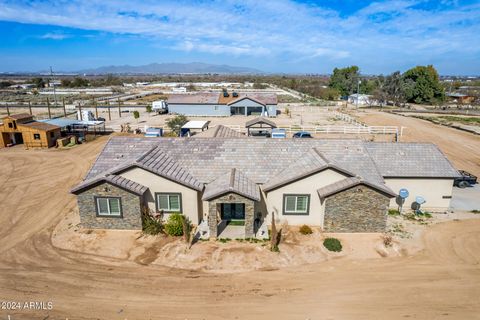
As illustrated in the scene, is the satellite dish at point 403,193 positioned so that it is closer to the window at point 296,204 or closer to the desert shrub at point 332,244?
the desert shrub at point 332,244

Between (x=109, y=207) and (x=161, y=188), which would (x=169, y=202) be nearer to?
(x=161, y=188)

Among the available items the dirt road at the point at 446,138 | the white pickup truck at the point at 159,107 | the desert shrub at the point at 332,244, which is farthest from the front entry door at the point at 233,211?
the white pickup truck at the point at 159,107

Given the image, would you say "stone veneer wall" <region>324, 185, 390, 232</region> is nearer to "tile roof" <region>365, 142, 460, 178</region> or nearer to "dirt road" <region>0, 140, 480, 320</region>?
"dirt road" <region>0, 140, 480, 320</region>

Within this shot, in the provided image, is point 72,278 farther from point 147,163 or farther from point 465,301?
point 465,301

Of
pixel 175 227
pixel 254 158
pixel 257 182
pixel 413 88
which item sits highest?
pixel 413 88

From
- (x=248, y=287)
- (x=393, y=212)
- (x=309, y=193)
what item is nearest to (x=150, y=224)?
(x=248, y=287)

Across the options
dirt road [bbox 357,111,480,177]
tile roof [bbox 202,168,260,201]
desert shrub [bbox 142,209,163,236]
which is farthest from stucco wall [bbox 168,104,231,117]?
desert shrub [bbox 142,209,163,236]
